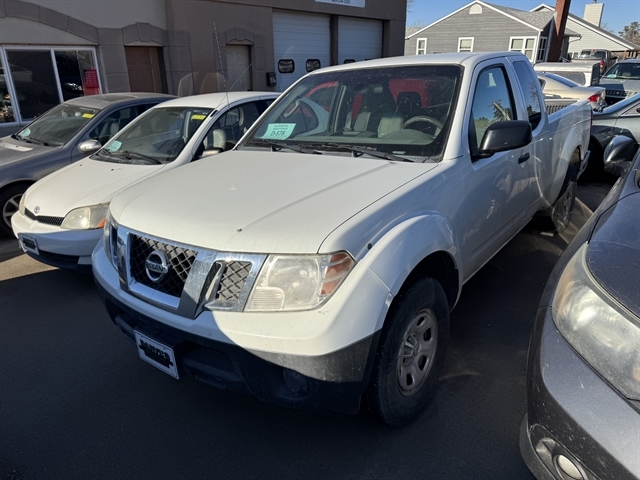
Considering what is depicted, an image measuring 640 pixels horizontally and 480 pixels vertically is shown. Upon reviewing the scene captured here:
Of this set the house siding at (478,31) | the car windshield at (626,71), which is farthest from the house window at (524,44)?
the car windshield at (626,71)

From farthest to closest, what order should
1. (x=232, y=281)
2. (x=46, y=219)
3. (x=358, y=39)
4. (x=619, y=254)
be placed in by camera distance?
→ (x=358, y=39)
(x=46, y=219)
(x=232, y=281)
(x=619, y=254)

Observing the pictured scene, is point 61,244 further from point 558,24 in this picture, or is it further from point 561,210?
point 558,24

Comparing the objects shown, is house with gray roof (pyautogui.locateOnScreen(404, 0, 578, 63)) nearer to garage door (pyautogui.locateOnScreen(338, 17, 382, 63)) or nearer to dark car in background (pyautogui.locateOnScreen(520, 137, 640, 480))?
garage door (pyautogui.locateOnScreen(338, 17, 382, 63))

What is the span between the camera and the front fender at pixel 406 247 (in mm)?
2029

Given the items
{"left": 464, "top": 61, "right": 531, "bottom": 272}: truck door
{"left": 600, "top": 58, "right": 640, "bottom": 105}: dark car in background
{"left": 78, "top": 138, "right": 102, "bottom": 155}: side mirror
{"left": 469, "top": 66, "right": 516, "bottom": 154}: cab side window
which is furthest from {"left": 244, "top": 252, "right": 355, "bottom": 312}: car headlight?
{"left": 600, "top": 58, "right": 640, "bottom": 105}: dark car in background

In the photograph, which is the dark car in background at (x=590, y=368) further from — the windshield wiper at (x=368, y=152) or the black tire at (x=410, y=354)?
the windshield wiper at (x=368, y=152)

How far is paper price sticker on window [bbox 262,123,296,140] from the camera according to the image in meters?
3.48

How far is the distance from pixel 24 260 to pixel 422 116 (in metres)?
4.50

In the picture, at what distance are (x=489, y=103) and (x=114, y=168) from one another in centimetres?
354

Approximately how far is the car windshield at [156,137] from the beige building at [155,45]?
117 inches

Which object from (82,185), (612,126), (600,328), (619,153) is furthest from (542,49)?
(600,328)

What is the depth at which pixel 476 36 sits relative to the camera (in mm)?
34312

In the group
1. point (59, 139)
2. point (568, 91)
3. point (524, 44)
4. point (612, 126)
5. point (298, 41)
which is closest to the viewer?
point (59, 139)

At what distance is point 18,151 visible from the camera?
5922 mm
